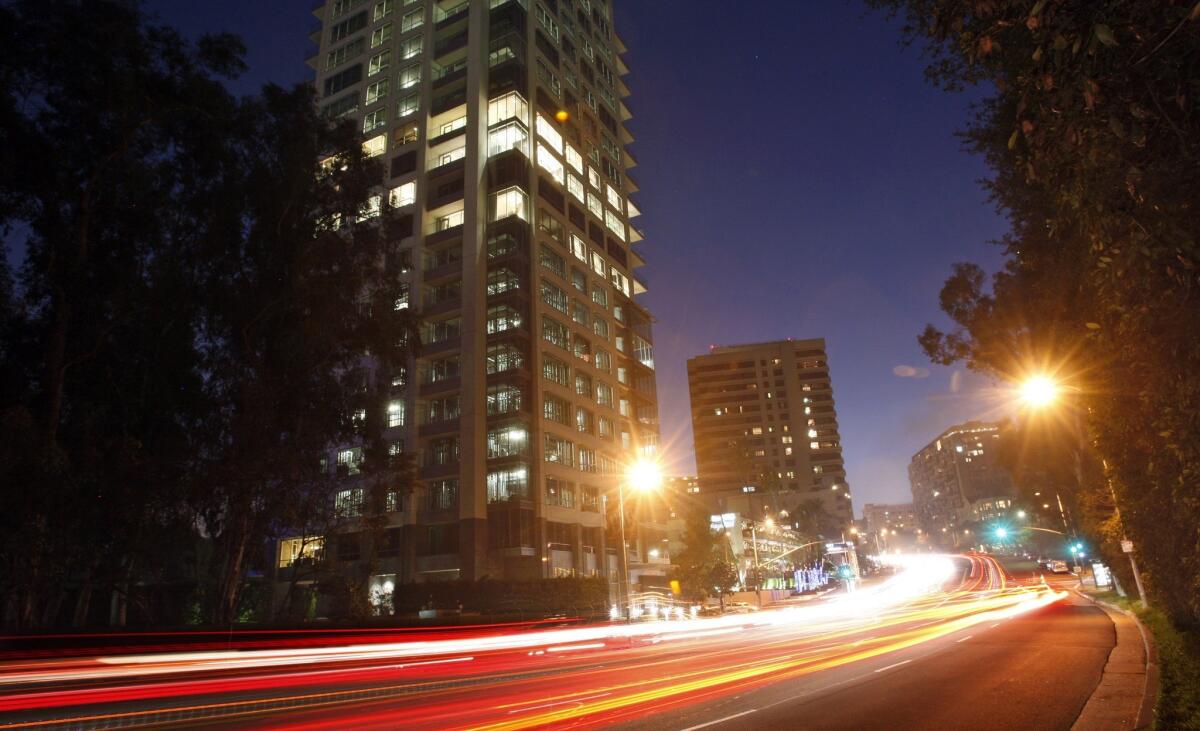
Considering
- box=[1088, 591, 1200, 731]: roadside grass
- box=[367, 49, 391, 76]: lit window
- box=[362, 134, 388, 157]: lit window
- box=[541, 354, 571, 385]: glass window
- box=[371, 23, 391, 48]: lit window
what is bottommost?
box=[1088, 591, 1200, 731]: roadside grass

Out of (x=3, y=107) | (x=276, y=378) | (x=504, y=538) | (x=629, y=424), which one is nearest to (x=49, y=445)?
(x=276, y=378)

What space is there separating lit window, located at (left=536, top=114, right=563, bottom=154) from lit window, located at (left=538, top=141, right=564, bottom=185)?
36.4 inches

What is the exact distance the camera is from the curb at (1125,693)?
9.61m

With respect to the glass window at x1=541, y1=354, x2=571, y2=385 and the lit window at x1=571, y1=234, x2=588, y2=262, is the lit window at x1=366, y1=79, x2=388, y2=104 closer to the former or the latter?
the lit window at x1=571, y1=234, x2=588, y2=262

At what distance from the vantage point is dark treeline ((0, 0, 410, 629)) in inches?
915

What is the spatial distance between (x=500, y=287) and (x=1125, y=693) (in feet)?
167

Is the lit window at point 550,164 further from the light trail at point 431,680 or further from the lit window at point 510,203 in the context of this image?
the light trail at point 431,680

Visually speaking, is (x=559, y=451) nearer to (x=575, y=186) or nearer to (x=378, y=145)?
(x=575, y=186)

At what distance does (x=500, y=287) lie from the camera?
189 feet

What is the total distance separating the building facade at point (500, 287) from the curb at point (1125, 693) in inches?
1465

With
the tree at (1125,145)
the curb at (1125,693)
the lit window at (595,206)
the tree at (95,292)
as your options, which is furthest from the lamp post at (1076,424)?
→ the lit window at (595,206)

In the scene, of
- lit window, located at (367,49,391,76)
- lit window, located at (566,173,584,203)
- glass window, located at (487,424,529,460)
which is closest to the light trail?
glass window, located at (487,424,529,460)

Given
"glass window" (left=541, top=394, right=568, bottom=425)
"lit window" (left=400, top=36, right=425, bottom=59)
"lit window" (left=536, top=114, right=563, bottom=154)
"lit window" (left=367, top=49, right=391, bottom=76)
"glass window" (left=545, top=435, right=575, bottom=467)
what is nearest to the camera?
"glass window" (left=545, top=435, right=575, bottom=467)

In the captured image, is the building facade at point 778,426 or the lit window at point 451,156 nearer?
the lit window at point 451,156
